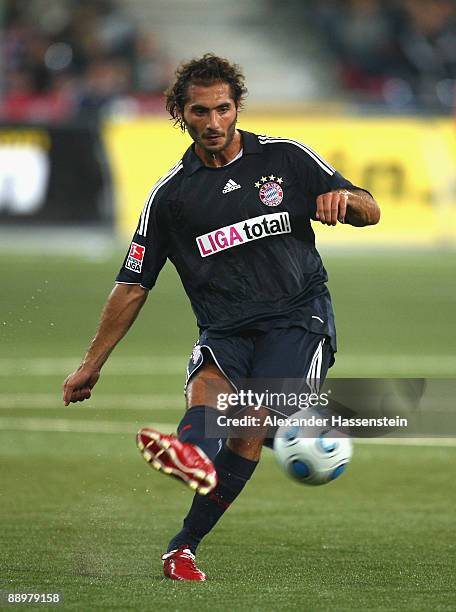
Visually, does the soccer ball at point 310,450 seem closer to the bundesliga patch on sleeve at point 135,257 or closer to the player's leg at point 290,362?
the player's leg at point 290,362

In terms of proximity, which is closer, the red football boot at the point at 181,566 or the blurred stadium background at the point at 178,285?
the red football boot at the point at 181,566

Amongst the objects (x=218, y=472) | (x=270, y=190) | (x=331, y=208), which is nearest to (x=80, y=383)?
(x=218, y=472)

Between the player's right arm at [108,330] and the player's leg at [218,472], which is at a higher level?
the player's right arm at [108,330]

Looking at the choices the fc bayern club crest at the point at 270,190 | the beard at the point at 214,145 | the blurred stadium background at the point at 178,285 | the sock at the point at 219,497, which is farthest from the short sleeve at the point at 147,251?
the blurred stadium background at the point at 178,285

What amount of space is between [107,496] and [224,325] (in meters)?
2.48

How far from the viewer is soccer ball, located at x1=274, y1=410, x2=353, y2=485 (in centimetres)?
633

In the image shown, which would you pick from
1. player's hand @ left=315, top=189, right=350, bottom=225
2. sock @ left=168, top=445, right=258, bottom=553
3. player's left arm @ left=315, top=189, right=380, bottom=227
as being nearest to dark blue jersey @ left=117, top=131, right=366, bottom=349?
player's left arm @ left=315, top=189, right=380, bottom=227

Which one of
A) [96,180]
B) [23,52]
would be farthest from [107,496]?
[23,52]

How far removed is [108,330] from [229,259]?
0.63m

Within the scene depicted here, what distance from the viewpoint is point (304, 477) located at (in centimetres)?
642

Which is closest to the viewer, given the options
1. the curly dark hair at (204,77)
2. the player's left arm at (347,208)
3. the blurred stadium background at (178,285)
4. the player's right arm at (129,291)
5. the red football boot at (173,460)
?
the red football boot at (173,460)

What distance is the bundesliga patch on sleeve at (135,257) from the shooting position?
6453 millimetres

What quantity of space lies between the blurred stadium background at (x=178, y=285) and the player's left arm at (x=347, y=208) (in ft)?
4.96

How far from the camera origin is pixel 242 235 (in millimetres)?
6336
